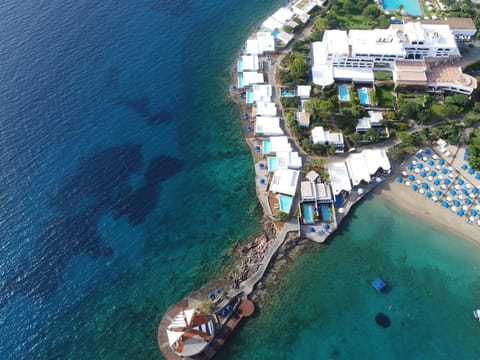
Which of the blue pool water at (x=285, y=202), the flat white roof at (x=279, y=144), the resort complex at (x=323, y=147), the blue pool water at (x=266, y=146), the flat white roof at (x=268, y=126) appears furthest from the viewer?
the flat white roof at (x=268, y=126)

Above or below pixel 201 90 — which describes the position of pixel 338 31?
Answer: above

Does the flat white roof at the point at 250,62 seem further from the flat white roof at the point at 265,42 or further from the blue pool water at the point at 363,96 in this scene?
the blue pool water at the point at 363,96

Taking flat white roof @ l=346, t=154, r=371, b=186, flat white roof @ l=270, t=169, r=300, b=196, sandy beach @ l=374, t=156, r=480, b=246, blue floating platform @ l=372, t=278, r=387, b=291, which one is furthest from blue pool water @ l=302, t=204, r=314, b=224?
blue floating platform @ l=372, t=278, r=387, b=291

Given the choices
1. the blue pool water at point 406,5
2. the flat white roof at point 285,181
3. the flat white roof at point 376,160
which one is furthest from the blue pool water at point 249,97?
the blue pool water at point 406,5

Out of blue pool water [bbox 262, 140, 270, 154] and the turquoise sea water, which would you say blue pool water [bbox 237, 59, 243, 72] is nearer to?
blue pool water [bbox 262, 140, 270, 154]

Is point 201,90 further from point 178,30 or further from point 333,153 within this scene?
point 333,153

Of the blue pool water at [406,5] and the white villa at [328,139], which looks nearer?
the white villa at [328,139]

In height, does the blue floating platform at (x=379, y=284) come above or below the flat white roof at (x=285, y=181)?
below

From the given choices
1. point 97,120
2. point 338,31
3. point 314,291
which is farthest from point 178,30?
point 314,291
